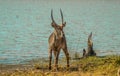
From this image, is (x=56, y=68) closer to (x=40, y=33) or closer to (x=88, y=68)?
(x=88, y=68)

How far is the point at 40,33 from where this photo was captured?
33.4 m

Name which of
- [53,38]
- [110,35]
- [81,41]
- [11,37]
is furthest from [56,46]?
[110,35]

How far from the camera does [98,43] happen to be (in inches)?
1103

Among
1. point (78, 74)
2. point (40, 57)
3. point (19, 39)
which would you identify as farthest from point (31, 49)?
point (78, 74)

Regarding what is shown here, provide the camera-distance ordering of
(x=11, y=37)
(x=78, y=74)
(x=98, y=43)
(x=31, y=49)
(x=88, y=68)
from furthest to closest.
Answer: (x=11, y=37)
(x=98, y=43)
(x=31, y=49)
(x=88, y=68)
(x=78, y=74)

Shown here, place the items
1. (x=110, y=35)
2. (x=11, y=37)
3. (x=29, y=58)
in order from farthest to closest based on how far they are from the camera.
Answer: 1. (x=110, y=35)
2. (x=11, y=37)
3. (x=29, y=58)

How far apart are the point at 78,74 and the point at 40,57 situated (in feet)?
27.6

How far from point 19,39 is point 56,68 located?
48.7 feet

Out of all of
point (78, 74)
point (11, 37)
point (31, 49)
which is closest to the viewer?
point (78, 74)

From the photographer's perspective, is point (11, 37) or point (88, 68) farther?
point (11, 37)

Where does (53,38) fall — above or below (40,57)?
above

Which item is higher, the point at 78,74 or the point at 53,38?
the point at 53,38

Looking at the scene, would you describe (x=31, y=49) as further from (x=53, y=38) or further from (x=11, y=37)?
(x=53, y=38)

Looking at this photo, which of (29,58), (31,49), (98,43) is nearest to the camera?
(29,58)
